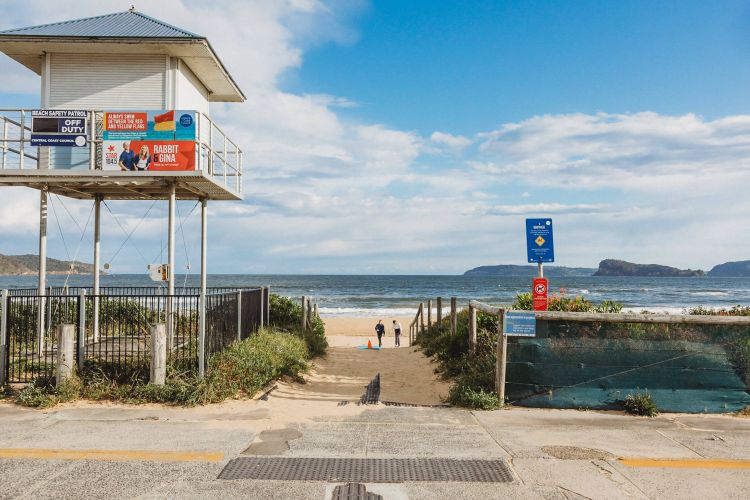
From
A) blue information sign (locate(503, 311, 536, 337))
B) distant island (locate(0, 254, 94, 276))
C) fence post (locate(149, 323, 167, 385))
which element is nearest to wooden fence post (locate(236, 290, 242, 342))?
fence post (locate(149, 323, 167, 385))

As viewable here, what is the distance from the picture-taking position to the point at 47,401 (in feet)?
31.1

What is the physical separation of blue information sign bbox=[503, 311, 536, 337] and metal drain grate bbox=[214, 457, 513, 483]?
315 cm

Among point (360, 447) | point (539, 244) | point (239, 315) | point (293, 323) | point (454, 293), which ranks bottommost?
point (454, 293)

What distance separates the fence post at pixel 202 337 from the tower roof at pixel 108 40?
706cm

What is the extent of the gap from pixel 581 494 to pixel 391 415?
12.3ft

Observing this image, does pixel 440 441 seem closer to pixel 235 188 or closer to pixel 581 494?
pixel 581 494

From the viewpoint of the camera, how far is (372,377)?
14.8 meters

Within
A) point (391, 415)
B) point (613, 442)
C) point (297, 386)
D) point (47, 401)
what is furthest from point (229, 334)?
point (613, 442)

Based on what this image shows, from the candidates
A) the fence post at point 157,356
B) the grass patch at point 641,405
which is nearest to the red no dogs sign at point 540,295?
the grass patch at point 641,405

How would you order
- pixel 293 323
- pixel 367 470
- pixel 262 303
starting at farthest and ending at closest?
pixel 293 323 → pixel 262 303 → pixel 367 470

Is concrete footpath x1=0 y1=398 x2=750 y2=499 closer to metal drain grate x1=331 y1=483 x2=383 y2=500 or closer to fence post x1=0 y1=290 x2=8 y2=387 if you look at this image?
metal drain grate x1=331 y1=483 x2=383 y2=500

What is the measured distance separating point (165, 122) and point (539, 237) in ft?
30.6

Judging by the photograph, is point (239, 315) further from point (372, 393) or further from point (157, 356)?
point (372, 393)

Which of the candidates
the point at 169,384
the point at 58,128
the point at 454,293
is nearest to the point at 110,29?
the point at 58,128
